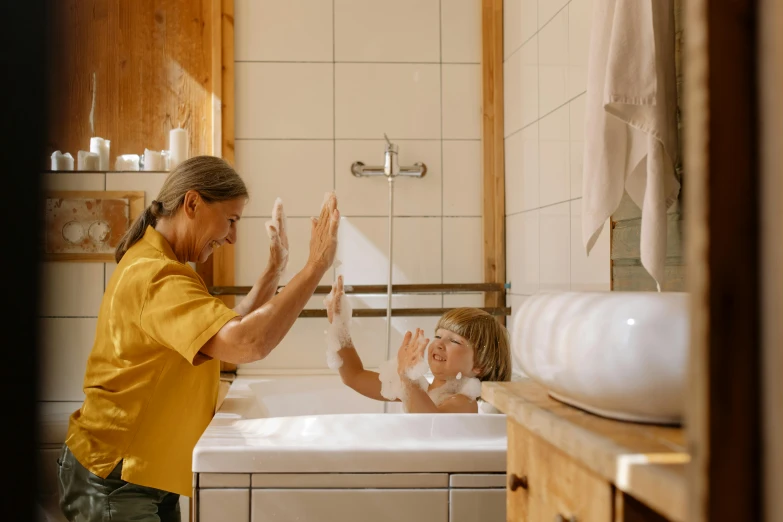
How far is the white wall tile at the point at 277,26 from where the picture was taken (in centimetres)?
283

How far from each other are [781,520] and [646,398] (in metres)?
0.32

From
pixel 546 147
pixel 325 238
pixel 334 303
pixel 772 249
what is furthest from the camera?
pixel 546 147

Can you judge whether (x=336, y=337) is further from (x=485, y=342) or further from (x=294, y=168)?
(x=294, y=168)

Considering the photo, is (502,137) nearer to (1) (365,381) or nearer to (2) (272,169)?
(2) (272,169)

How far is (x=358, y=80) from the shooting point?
9.36ft

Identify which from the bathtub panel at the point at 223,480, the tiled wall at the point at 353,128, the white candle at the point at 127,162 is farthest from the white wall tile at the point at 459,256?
the bathtub panel at the point at 223,480

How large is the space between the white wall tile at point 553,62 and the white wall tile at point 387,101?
587 mm

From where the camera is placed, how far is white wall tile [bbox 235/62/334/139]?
9.32 ft

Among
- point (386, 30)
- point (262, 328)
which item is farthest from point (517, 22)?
point (262, 328)

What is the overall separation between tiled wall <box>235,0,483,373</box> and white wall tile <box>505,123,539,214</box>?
25 cm

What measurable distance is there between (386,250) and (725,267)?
2.43m

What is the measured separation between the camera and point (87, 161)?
262 centimetres

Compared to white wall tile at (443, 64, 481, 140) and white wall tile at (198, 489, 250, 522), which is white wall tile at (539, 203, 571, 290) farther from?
white wall tile at (198, 489, 250, 522)

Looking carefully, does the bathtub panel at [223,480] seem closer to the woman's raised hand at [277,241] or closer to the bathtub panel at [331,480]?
the bathtub panel at [331,480]
